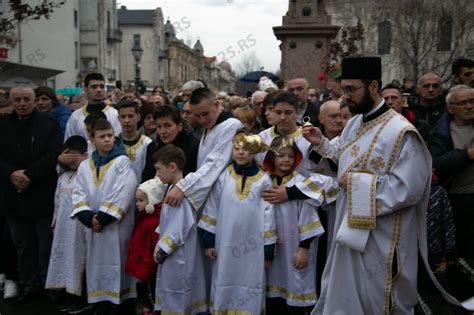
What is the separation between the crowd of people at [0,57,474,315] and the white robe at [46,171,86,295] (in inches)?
0.5

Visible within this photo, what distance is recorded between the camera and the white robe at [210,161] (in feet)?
15.2

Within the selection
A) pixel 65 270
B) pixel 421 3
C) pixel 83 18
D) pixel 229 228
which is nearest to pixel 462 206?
pixel 229 228

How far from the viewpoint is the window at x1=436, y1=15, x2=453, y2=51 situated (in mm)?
25562

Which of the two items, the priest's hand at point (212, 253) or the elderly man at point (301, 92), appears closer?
the priest's hand at point (212, 253)

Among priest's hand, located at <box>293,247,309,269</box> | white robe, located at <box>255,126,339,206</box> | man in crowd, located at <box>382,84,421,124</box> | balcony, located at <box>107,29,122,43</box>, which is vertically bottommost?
priest's hand, located at <box>293,247,309,269</box>

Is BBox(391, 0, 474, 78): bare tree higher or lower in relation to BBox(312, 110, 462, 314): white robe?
higher

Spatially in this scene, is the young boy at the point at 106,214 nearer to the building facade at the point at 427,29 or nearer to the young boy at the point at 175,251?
the young boy at the point at 175,251

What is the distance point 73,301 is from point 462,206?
4.36m

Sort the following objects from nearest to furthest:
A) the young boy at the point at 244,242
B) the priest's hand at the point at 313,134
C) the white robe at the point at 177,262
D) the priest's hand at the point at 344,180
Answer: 1. the priest's hand at the point at 344,180
2. the priest's hand at the point at 313,134
3. the young boy at the point at 244,242
4. the white robe at the point at 177,262

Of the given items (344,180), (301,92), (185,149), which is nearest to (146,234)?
(185,149)

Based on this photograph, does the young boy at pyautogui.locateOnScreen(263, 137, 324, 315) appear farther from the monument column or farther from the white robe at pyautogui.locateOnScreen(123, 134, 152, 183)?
the monument column

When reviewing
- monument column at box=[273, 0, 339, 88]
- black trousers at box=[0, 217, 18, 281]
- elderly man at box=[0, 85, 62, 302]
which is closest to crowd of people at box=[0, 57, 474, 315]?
elderly man at box=[0, 85, 62, 302]

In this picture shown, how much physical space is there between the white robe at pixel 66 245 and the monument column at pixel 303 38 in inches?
266

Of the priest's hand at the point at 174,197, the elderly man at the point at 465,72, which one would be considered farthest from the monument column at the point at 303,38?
the priest's hand at the point at 174,197
